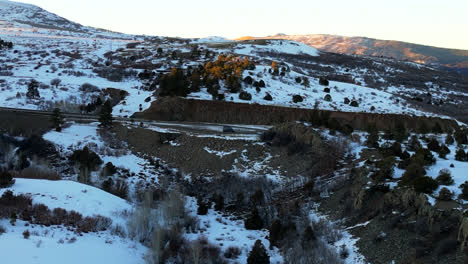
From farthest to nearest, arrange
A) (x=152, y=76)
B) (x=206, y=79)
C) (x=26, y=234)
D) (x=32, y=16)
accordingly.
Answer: (x=32, y=16) → (x=152, y=76) → (x=206, y=79) → (x=26, y=234)

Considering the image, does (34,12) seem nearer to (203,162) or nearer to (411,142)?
(203,162)

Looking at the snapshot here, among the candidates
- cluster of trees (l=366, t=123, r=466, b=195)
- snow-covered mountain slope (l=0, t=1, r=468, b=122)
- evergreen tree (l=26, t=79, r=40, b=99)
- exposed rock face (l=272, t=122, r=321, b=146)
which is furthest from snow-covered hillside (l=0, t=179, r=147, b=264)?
evergreen tree (l=26, t=79, r=40, b=99)

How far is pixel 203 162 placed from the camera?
80.7 ft

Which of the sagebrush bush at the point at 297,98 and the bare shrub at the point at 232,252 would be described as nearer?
Answer: the bare shrub at the point at 232,252

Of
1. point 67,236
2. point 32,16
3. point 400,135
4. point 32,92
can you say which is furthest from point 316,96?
point 32,16

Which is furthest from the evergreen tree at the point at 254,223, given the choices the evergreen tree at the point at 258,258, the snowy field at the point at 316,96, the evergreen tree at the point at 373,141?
the snowy field at the point at 316,96

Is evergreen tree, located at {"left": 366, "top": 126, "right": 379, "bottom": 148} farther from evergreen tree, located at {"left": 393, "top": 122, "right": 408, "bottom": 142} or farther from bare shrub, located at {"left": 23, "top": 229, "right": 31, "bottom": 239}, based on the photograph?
bare shrub, located at {"left": 23, "top": 229, "right": 31, "bottom": 239}

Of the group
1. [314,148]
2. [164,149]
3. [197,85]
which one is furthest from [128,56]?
[314,148]

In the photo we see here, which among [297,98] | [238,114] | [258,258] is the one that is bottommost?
[258,258]

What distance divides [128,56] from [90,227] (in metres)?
50.8

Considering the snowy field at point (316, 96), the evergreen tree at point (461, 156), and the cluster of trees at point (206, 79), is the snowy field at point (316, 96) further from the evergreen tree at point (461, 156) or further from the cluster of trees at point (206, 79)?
the evergreen tree at point (461, 156)

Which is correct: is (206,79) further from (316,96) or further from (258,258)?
(258,258)

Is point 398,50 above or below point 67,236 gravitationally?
above

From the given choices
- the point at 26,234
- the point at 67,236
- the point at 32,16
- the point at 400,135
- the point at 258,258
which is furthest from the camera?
the point at 32,16
